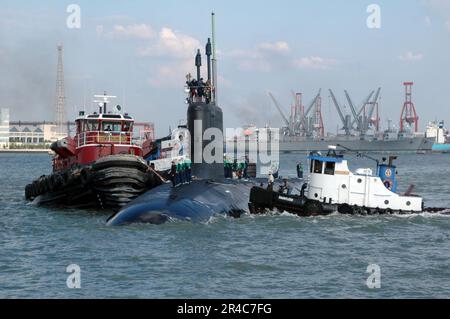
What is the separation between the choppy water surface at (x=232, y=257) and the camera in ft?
67.2

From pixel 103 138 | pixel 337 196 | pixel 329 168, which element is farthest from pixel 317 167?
pixel 103 138

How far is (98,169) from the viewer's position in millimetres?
36938

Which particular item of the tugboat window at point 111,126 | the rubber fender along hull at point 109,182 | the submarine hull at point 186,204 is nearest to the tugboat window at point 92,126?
the tugboat window at point 111,126

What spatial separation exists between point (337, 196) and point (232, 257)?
1184cm

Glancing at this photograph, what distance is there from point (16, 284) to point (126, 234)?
764 cm

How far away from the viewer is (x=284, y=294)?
19.9 meters

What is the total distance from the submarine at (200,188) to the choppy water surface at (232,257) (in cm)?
67

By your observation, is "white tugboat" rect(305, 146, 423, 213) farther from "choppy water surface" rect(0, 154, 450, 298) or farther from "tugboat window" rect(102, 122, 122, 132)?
"tugboat window" rect(102, 122, 122, 132)

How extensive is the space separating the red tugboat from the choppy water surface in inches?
84.2

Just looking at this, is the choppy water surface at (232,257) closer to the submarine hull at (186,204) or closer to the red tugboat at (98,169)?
the submarine hull at (186,204)

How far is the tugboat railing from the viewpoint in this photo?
42625 mm

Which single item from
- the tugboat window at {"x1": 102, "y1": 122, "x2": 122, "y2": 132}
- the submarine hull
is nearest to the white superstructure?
the submarine hull
